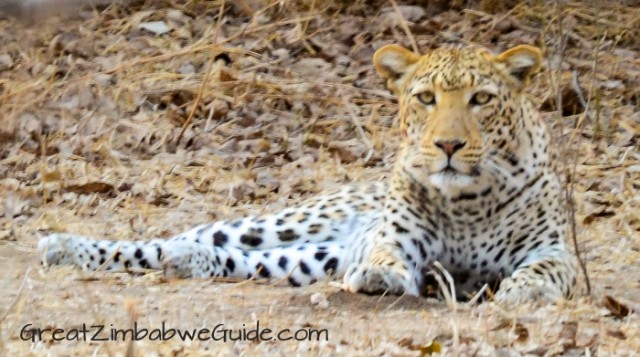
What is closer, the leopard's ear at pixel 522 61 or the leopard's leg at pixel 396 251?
the leopard's leg at pixel 396 251

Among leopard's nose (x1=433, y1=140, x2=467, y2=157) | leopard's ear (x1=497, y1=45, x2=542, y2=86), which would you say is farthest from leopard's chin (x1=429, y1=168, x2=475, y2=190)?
leopard's ear (x1=497, y1=45, x2=542, y2=86)

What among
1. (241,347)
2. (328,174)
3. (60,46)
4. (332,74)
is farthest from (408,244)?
(60,46)

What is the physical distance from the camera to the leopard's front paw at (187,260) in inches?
272

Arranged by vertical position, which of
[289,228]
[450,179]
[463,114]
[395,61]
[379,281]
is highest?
[395,61]

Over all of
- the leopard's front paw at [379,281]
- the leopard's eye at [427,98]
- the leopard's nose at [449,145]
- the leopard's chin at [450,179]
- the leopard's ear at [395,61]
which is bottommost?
the leopard's front paw at [379,281]

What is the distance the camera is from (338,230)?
7637 mm

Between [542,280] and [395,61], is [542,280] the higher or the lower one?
the lower one

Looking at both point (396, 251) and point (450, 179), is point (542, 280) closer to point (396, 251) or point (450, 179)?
point (450, 179)

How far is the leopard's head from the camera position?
20.0 ft

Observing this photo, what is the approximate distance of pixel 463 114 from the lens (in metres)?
6.19

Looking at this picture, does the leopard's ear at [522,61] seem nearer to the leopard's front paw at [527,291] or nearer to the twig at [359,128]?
the leopard's front paw at [527,291]

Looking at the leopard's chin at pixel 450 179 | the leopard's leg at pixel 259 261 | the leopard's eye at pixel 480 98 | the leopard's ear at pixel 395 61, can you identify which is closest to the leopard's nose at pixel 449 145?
the leopard's chin at pixel 450 179

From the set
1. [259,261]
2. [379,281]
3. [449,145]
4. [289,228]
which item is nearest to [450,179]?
[449,145]

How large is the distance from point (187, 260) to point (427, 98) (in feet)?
5.40
